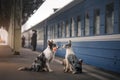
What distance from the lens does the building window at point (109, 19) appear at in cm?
1476

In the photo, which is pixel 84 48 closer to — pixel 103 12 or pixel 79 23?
pixel 79 23

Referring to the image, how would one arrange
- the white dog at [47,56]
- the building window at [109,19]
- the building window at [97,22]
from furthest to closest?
1. the building window at [97,22]
2. the white dog at [47,56]
3. the building window at [109,19]

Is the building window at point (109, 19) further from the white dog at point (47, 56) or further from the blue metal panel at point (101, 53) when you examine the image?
the white dog at point (47, 56)

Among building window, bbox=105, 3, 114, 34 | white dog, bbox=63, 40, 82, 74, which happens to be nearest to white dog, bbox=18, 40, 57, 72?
white dog, bbox=63, 40, 82, 74

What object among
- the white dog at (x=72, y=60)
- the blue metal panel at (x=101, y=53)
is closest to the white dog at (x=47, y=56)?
the white dog at (x=72, y=60)

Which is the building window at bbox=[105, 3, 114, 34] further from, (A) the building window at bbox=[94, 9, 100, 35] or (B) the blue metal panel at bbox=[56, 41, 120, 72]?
(A) the building window at bbox=[94, 9, 100, 35]

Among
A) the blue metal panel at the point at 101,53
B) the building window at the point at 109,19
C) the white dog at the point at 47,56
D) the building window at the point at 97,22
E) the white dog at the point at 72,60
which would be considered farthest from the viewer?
the building window at the point at 97,22

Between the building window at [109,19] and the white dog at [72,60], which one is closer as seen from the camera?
the building window at [109,19]

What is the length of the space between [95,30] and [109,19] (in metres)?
2.14

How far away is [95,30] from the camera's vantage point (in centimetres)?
1719

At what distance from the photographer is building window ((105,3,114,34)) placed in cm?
1476

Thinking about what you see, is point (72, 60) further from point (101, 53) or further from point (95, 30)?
point (95, 30)

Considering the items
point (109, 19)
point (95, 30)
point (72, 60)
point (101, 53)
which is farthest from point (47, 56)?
point (95, 30)

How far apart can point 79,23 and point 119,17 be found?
22.5 feet
